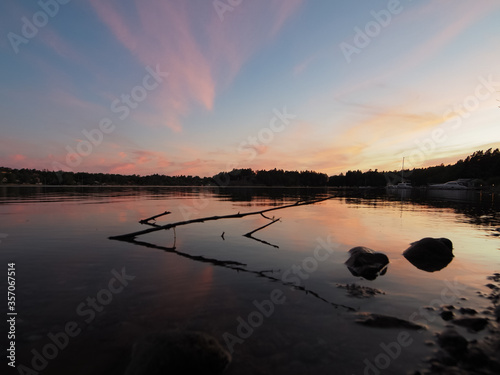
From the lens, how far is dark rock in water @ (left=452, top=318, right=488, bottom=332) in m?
7.21

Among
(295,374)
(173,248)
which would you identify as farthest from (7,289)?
(295,374)

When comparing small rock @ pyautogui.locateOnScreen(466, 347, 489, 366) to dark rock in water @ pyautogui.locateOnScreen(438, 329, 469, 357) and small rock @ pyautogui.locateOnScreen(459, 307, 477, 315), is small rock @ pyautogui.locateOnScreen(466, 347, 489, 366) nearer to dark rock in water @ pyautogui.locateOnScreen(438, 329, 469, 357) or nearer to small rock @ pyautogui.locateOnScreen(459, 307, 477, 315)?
dark rock in water @ pyautogui.locateOnScreen(438, 329, 469, 357)

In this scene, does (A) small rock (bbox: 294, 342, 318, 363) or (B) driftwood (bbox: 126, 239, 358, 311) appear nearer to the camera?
(A) small rock (bbox: 294, 342, 318, 363)

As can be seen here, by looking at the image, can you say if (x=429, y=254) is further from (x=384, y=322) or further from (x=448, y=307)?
(x=384, y=322)

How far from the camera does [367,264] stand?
13.2 m

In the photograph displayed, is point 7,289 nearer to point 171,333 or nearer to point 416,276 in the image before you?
point 171,333

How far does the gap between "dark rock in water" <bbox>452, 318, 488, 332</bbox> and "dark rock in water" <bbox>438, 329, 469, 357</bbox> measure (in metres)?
0.72

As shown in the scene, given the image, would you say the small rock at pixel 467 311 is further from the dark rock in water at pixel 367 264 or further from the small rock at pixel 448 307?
the dark rock in water at pixel 367 264

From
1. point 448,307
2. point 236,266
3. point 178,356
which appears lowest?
point 236,266

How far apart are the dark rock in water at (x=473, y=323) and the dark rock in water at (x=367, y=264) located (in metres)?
4.27

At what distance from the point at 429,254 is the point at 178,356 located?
15.3 m

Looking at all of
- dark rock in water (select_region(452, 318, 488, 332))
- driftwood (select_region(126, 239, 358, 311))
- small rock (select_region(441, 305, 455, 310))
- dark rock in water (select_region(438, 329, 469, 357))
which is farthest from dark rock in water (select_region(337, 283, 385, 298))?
dark rock in water (select_region(438, 329, 469, 357))

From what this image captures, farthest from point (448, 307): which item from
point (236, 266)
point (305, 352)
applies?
point (236, 266)

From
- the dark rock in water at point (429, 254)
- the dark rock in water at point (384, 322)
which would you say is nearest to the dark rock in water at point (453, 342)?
the dark rock in water at point (384, 322)
